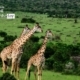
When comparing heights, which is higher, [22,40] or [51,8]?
[22,40]

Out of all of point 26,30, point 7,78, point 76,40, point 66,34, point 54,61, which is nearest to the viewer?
point 7,78

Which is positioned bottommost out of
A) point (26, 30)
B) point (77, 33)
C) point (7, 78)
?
point (77, 33)

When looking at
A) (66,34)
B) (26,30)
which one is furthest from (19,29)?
(26,30)

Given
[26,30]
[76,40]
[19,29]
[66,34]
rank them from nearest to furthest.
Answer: [26,30] < [76,40] < [66,34] < [19,29]

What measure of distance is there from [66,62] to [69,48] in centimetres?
461

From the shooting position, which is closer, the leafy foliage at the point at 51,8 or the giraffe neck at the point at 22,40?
the giraffe neck at the point at 22,40

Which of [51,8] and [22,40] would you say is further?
[51,8]

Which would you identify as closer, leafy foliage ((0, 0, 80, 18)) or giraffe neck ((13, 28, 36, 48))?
giraffe neck ((13, 28, 36, 48))

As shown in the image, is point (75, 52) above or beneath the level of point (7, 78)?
beneath

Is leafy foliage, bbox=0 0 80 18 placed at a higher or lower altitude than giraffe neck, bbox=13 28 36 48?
lower

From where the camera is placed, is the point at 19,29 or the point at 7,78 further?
the point at 19,29

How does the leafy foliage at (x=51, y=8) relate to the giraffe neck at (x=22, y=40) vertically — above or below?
below

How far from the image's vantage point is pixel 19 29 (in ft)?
153

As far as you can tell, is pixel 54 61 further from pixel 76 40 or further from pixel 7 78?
pixel 76 40
